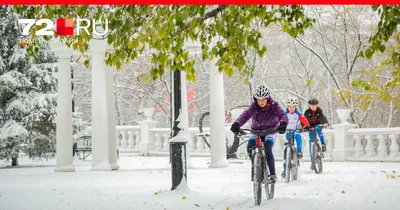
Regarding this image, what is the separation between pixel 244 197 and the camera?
37.6 ft

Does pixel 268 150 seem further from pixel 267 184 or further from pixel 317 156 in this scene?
pixel 317 156

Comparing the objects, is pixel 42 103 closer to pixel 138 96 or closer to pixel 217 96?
pixel 217 96

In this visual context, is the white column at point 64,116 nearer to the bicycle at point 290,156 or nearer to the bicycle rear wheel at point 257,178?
the bicycle at point 290,156

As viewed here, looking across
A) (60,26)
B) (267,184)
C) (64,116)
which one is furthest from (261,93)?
(64,116)

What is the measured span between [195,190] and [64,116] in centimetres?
552

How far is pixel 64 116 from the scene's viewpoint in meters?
17.2

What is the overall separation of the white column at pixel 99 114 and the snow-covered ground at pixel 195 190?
41 cm

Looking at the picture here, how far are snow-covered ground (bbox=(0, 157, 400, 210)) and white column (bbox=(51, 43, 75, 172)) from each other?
0.47 meters

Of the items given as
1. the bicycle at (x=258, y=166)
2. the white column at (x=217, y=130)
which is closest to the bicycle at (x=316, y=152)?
the white column at (x=217, y=130)

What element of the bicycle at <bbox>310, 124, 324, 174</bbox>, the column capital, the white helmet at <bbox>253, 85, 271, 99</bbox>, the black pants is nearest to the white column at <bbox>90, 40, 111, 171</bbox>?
the column capital

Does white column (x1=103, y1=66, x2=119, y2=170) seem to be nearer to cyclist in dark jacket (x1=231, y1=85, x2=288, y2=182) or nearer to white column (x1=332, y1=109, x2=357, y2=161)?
white column (x1=332, y1=109, x2=357, y2=161)

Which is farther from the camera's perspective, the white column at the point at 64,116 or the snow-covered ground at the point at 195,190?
the white column at the point at 64,116

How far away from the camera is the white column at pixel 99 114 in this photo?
17172mm

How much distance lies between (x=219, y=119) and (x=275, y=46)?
53.1 ft
